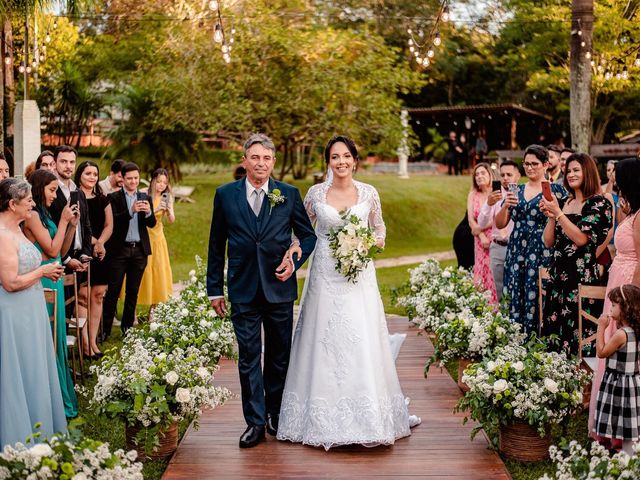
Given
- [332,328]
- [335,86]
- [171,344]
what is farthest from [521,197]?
[335,86]

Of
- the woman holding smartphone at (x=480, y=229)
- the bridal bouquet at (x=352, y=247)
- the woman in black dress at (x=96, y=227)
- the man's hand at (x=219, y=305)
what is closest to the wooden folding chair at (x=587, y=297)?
the bridal bouquet at (x=352, y=247)

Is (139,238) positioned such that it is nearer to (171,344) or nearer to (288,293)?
(171,344)

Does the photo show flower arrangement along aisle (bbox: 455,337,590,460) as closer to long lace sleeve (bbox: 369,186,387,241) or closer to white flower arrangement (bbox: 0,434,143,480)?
long lace sleeve (bbox: 369,186,387,241)

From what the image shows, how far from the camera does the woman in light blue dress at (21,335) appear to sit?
4906 mm

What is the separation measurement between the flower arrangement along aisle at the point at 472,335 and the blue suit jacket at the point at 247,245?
1.75 metres

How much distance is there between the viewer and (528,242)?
7.36m

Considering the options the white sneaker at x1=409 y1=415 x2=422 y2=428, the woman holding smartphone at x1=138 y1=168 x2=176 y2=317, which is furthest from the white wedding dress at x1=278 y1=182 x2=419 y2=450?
the woman holding smartphone at x1=138 y1=168 x2=176 y2=317

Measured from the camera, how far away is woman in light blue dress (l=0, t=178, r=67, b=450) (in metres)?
4.91

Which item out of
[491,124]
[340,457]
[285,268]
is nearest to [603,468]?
[340,457]

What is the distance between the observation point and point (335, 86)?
21.0 meters

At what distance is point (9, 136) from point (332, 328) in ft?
60.0

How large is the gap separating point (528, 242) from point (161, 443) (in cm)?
381

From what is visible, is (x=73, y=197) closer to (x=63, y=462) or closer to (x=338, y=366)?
(x=338, y=366)

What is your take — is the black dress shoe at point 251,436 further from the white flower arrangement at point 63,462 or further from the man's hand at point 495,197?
the man's hand at point 495,197
